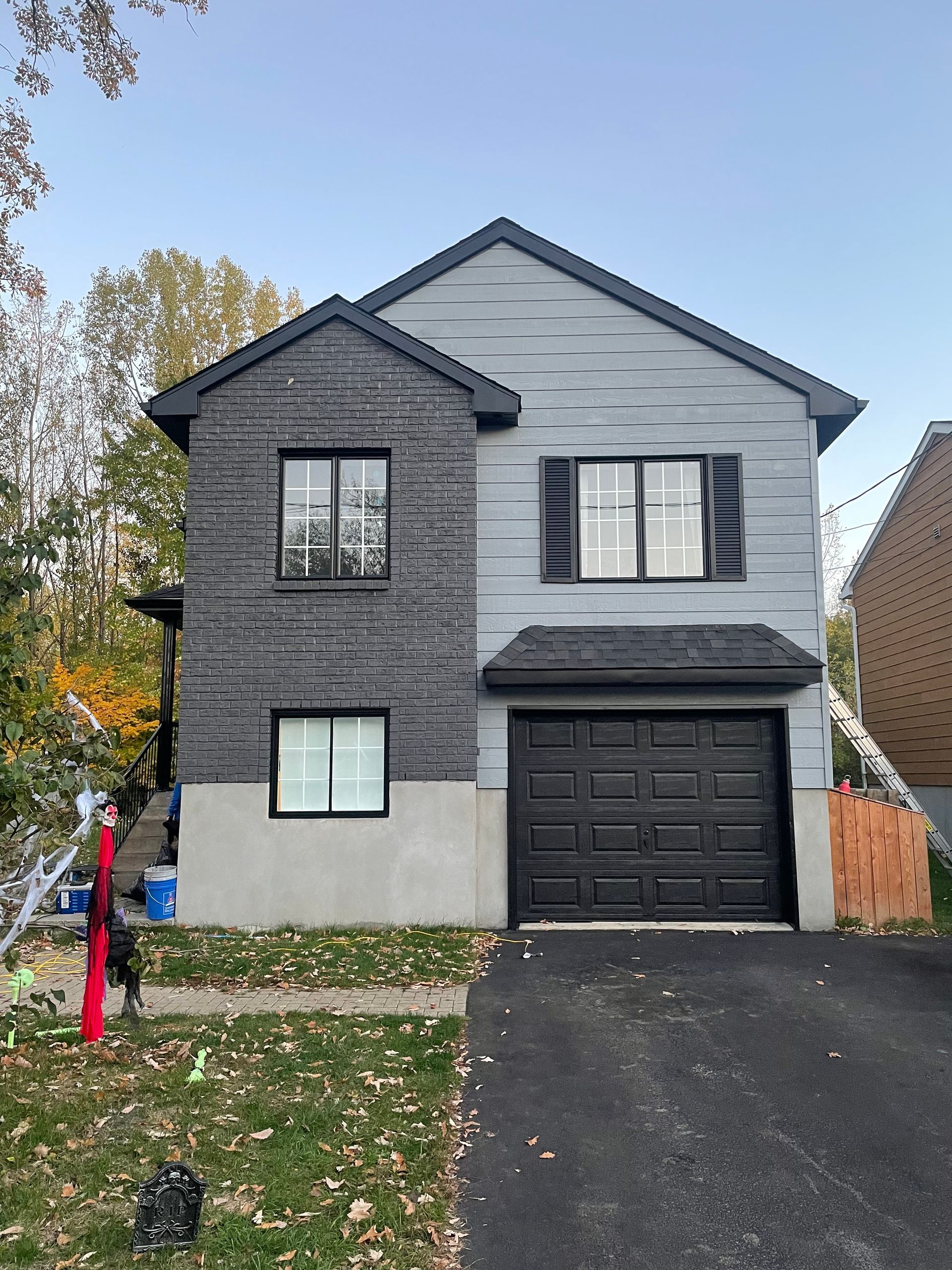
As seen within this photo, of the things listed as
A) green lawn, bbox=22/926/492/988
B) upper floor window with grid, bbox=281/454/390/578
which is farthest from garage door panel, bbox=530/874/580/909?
upper floor window with grid, bbox=281/454/390/578

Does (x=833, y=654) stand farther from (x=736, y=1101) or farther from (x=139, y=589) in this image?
(x=736, y=1101)

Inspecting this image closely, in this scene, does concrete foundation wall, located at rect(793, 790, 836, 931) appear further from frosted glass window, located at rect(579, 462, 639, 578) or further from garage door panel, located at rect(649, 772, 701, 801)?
frosted glass window, located at rect(579, 462, 639, 578)

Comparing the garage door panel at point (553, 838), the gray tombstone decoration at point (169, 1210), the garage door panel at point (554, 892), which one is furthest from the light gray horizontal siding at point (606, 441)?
the gray tombstone decoration at point (169, 1210)

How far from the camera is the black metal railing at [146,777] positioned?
11.9 metres

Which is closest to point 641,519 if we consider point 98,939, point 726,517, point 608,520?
point 608,520

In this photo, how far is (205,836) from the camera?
32.4 feet

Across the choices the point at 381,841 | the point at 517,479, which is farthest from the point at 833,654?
the point at 381,841

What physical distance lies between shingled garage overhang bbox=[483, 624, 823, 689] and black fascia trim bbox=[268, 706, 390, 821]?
146 cm

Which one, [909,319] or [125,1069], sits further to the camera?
[909,319]

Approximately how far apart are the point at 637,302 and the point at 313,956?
8.82m

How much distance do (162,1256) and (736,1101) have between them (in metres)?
3.36

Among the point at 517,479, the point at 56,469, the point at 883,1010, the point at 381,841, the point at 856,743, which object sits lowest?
the point at 883,1010

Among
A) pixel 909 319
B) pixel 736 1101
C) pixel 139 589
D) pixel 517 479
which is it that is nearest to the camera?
pixel 736 1101

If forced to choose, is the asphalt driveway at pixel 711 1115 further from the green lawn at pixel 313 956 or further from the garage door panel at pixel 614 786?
the garage door panel at pixel 614 786
